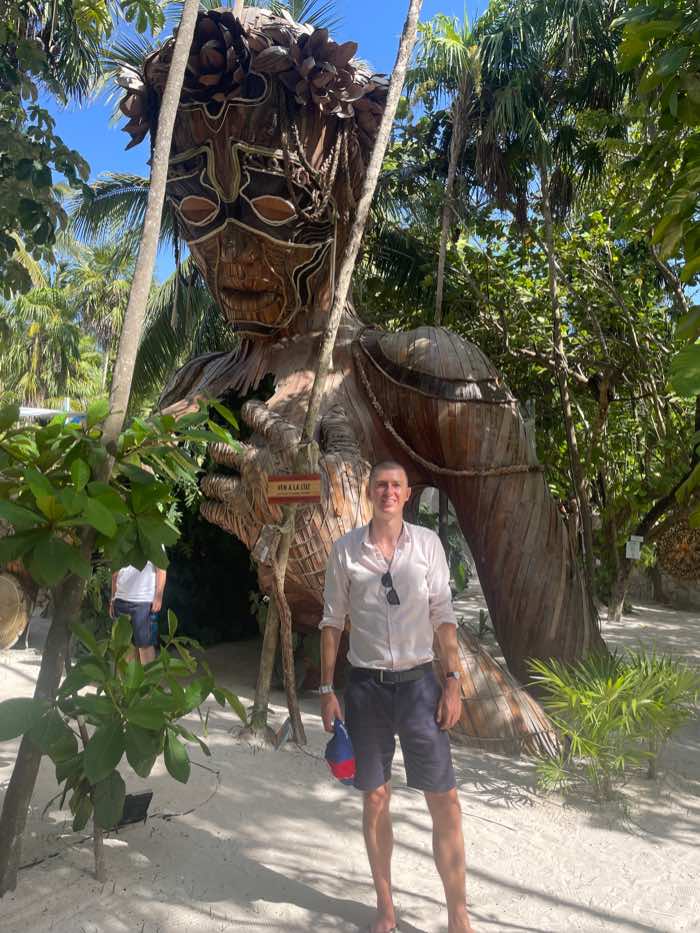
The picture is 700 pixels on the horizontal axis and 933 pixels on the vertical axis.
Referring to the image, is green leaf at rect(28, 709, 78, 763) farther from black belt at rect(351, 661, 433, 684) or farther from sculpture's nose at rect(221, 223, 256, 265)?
sculpture's nose at rect(221, 223, 256, 265)

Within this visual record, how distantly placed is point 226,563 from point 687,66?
17.6 feet

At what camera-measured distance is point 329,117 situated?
201 inches

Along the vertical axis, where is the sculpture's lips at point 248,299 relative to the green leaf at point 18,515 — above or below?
above

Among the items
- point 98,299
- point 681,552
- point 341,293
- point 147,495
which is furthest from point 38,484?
point 98,299

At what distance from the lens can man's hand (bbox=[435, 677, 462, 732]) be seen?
7.84 ft

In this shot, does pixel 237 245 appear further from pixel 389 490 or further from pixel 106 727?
pixel 106 727

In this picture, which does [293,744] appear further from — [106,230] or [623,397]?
[106,230]

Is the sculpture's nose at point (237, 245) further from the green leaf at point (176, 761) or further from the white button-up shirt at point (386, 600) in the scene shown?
the green leaf at point (176, 761)

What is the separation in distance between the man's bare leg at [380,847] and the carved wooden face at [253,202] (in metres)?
3.51

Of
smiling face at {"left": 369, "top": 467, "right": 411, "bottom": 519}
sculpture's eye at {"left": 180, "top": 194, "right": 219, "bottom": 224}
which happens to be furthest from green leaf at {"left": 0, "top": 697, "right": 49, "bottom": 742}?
sculpture's eye at {"left": 180, "top": 194, "right": 219, "bottom": 224}

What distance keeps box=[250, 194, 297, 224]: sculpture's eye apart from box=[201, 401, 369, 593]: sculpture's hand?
1.20 meters

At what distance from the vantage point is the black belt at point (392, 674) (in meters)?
2.42

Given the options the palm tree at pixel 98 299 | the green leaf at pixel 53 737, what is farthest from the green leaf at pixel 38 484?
the palm tree at pixel 98 299

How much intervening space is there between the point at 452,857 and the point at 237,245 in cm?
389
